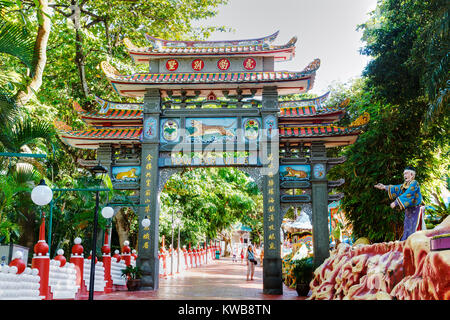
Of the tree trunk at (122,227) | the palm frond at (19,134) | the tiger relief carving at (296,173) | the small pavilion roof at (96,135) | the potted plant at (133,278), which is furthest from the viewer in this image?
the tree trunk at (122,227)

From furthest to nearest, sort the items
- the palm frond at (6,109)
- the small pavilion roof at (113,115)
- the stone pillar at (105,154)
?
the small pavilion roof at (113,115), the stone pillar at (105,154), the palm frond at (6,109)

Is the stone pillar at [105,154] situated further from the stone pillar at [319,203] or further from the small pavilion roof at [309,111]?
the stone pillar at [319,203]

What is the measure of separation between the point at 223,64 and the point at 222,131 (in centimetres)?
233

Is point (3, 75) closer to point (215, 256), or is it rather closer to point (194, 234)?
point (194, 234)

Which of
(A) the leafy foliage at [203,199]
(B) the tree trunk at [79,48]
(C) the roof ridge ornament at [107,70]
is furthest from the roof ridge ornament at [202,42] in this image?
(A) the leafy foliage at [203,199]

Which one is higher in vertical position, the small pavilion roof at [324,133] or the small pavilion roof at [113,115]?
the small pavilion roof at [113,115]

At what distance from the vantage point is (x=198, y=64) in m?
12.9

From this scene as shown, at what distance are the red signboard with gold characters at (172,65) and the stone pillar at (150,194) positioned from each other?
42.5 inches

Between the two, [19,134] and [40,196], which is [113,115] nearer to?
[19,134]

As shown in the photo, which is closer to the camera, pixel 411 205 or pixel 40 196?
pixel 40 196

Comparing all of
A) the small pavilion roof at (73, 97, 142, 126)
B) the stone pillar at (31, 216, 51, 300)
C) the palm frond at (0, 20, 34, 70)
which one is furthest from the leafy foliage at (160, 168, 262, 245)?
the palm frond at (0, 20, 34, 70)

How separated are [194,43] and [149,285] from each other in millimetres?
7720

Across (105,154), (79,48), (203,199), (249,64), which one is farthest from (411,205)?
(203,199)

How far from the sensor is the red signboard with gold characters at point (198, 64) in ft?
42.3
